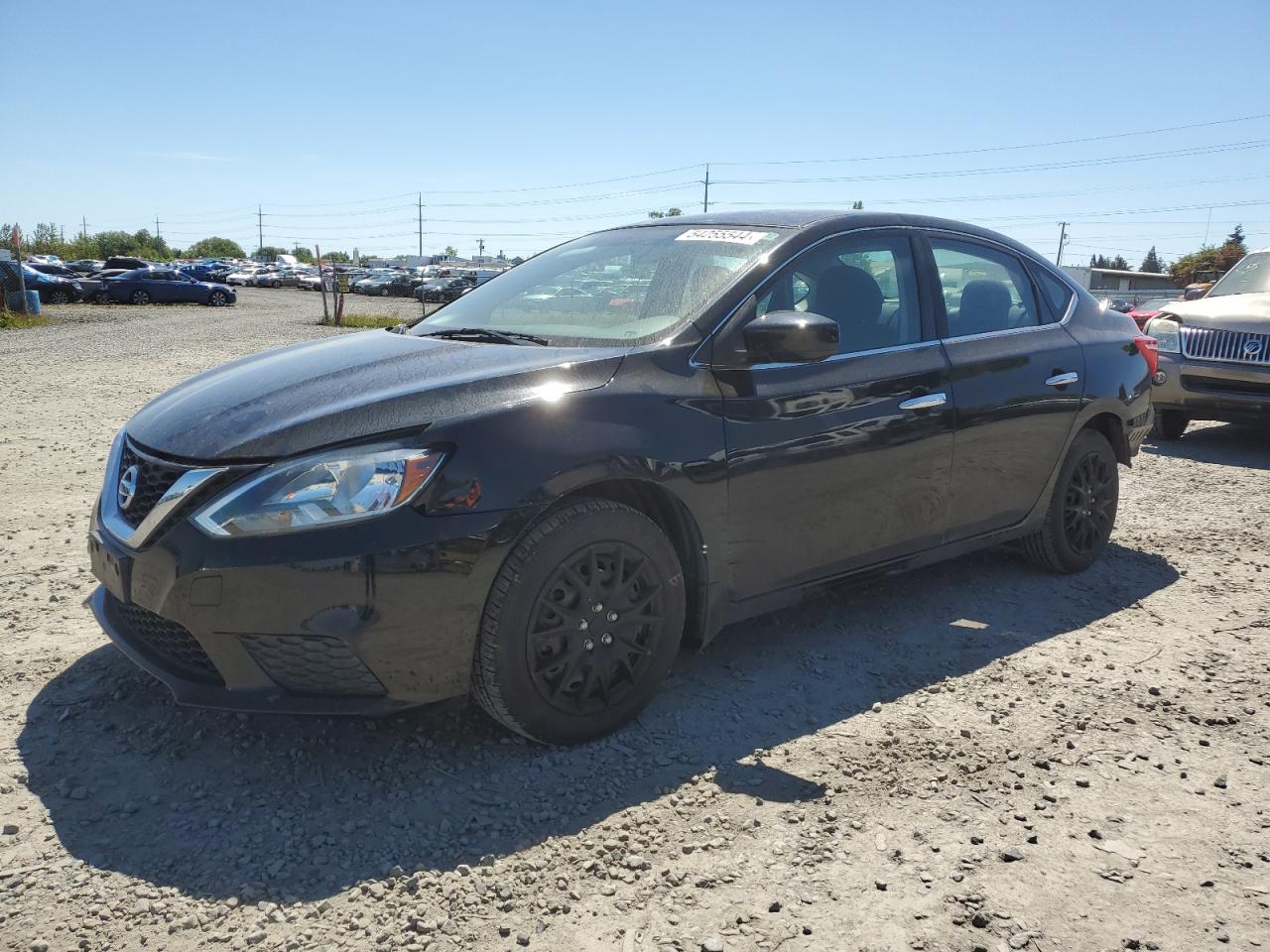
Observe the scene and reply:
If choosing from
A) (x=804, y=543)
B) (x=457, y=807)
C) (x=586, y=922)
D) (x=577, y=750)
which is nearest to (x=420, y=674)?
(x=457, y=807)

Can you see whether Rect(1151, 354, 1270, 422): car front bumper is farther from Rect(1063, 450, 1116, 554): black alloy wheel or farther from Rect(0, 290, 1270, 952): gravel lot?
Rect(0, 290, 1270, 952): gravel lot

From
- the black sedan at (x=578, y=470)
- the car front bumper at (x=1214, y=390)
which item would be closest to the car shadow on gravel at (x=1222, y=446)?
the car front bumper at (x=1214, y=390)

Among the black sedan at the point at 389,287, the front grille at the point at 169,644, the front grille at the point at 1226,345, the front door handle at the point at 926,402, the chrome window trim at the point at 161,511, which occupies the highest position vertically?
the black sedan at the point at 389,287

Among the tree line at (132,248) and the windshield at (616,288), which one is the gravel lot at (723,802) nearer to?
the windshield at (616,288)

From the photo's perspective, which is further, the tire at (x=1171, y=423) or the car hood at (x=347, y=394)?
the tire at (x=1171, y=423)

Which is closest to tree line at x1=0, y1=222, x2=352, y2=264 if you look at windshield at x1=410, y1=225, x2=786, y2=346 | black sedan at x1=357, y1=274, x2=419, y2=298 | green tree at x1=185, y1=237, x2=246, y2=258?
A: green tree at x1=185, y1=237, x2=246, y2=258

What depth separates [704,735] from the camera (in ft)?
10.9

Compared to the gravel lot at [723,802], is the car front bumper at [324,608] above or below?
above

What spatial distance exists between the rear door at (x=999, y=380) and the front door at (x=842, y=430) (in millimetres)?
137

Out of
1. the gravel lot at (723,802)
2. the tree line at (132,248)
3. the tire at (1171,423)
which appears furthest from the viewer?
the tree line at (132,248)

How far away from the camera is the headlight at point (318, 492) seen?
272cm

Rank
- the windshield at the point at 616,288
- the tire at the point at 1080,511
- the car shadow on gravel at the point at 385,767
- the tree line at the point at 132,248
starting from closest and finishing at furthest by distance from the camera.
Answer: the car shadow on gravel at the point at 385,767 → the windshield at the point at 616,288 → the tire at the point at 1080,511 → the tree line at the point at 132,248

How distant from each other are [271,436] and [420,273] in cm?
5822

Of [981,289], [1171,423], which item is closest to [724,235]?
[981,289]
